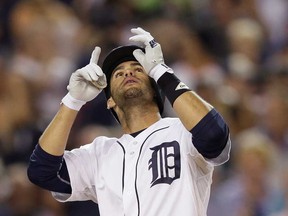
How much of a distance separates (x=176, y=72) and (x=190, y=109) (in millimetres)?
4291

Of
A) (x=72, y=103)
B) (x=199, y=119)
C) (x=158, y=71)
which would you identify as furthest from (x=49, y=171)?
(x=199, y=119)

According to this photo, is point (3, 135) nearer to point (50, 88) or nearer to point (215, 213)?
point (50, 88)

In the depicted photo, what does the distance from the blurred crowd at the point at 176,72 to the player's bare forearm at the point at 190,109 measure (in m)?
2.35

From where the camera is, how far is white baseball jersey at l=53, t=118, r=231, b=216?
16.7 ft

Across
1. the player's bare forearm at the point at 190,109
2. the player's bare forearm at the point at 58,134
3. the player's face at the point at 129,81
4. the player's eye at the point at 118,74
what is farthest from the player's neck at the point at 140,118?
the player's bare forearm at the point at 190,109

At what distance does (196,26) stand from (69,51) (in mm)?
1283

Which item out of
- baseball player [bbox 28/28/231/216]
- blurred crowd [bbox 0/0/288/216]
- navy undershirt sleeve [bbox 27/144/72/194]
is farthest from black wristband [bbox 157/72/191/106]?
blurred crowd [bbox 0/0/288/216]

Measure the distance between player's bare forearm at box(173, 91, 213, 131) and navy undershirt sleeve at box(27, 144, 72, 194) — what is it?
0.77 metres

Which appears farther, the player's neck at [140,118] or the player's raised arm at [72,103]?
the player's neck at [140,118]

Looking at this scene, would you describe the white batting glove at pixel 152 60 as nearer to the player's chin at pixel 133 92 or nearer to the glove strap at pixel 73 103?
the player's chin at pixel 133 92

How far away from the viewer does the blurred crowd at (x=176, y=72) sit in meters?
7.69

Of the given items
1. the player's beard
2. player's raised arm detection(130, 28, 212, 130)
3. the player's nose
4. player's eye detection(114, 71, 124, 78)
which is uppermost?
player's raised arm detection(130, 28, 212, 130)

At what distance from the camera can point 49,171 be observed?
5.39 meters

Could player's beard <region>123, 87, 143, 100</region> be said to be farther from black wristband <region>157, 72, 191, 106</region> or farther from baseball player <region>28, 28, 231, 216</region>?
black wristband <region>157, 72, 191, 106</region>
